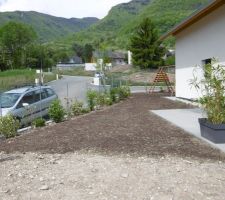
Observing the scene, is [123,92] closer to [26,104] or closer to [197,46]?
[197,46]

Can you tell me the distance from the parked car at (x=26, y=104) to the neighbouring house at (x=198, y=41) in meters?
6.87

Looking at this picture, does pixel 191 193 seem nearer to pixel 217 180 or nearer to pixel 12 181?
pixel 217 180

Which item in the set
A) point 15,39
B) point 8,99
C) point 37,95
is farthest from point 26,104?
point 15,39

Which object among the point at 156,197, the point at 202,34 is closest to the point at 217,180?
the point at 156,197

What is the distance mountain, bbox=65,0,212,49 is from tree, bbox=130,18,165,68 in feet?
23.5

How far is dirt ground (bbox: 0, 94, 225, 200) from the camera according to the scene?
19.7 feet

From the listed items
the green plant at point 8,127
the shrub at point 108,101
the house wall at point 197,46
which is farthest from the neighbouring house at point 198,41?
the green plant at point 8,127

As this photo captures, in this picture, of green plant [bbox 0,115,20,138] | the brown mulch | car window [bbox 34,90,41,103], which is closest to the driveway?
car window [bbox 34,90,41,103]

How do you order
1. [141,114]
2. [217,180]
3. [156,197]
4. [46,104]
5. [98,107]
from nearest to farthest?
[156,197] < [217,180] < [141,114] < [46,104] < [98,107]

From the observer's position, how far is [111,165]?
747 centimetres

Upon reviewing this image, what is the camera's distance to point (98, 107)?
19.7 meters

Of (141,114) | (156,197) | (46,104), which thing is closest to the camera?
(156,197)

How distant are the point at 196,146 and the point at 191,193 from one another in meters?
3.25

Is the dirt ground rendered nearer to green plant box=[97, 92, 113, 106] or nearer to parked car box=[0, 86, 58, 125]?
parked car box=[0, 86, 58, 125]
